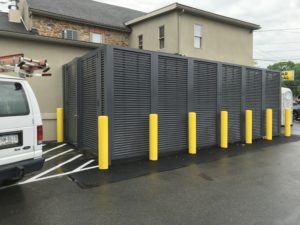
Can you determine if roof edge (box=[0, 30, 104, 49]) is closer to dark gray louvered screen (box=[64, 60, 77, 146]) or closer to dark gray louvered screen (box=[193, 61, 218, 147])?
dark gray louvered screen (box=[64, 60, 77, 146])

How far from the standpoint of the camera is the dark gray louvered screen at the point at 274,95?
397 inches

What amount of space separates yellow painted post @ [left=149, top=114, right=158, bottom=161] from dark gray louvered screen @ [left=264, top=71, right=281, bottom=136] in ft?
18.9

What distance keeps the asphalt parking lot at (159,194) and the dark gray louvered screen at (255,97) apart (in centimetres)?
308

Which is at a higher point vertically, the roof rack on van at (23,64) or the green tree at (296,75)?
the green tree at (296,75)

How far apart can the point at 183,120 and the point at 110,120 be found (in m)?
2.42

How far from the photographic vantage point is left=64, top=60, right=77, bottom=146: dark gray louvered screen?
316 inches

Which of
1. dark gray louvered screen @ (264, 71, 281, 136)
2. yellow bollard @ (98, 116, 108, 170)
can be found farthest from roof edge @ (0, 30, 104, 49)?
dark gray louvered screen @ (264, 71, 281, 136)

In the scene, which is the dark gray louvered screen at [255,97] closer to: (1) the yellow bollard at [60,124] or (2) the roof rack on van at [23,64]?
(1) the yellow bollard at [60,124]

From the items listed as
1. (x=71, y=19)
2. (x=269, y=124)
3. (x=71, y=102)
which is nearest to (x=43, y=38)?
(x=71, y=102)

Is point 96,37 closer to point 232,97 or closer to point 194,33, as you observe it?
point 194,33

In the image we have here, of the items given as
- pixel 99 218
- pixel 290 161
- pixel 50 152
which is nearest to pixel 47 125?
pixel 50 152

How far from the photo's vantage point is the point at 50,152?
733 cm

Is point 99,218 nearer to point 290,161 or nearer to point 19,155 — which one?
point 19,155

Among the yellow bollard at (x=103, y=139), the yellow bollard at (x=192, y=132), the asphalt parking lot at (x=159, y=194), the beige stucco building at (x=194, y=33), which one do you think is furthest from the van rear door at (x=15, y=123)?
the beige stucco building at (x=194, y=33)
